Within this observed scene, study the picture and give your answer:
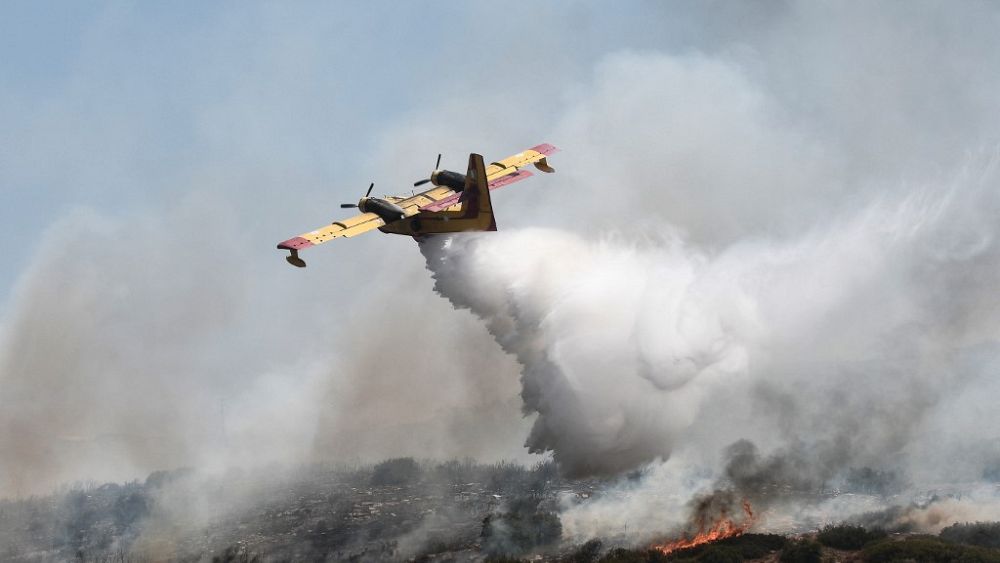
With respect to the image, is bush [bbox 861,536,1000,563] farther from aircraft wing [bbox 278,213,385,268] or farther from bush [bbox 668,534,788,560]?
aircraft wing [bbox 278,213,385,268]

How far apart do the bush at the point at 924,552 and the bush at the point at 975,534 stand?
938mm

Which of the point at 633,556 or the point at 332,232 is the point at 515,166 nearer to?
the point at 332,232

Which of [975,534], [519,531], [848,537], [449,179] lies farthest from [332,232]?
[975,534]

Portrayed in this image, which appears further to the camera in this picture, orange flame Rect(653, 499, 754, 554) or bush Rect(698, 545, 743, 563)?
orange flame Rect(653, 499, 754, 554)

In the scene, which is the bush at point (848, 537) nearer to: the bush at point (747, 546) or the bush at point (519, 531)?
the bush at point (747, 546)

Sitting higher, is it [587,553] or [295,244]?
[295,244]

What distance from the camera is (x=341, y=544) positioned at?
7950 centimetres

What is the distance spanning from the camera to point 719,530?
70.4 m

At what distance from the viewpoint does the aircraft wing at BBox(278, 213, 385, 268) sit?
63.3m

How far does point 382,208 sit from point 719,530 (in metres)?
27.3

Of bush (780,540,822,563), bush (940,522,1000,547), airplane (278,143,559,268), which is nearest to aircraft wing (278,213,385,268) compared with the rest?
airplane (278,143,559,268)

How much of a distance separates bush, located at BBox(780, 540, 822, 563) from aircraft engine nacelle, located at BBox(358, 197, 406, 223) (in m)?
28.0

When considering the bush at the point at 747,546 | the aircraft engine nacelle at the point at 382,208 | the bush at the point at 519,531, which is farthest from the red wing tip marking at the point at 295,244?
the bush at the point at 747,546

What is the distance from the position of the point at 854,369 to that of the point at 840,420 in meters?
3.47
